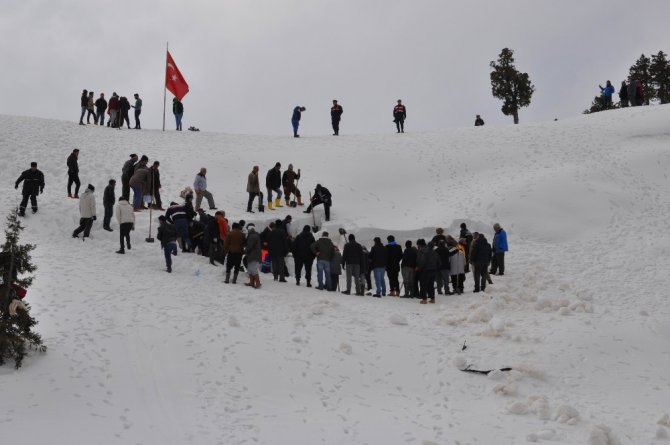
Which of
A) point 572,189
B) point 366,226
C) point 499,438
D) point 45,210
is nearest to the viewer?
point 499,438

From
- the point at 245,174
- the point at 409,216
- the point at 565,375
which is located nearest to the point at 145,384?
the point at 565,375

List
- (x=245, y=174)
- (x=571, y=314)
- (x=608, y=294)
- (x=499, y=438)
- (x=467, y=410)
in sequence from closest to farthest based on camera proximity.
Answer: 1. (x=499, y=438)
2. (x=467, y=410)
3. (x=571, y=314)
4. (x=608, y=294)
5. (x=245, y=174)

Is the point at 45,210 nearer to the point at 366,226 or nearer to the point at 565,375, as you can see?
the point at 366,226

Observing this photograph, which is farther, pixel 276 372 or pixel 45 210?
pixel 45 210

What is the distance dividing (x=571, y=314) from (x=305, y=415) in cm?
868

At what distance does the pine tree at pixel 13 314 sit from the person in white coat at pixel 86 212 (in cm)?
744

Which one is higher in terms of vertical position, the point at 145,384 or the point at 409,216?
the point at 409,216

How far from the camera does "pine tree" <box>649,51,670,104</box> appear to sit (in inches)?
2037

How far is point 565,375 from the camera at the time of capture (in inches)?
536

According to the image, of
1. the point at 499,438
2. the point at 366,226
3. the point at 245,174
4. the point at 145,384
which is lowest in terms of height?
the point at 499,438

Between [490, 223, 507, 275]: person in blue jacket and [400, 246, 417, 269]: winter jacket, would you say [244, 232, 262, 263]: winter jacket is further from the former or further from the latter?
[490, 223, 507, 275]: person in blue jacket

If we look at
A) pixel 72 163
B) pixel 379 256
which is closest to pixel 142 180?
pixel 72 163

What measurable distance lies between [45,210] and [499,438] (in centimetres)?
1625

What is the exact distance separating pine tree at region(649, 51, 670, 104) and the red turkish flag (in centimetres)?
4128
